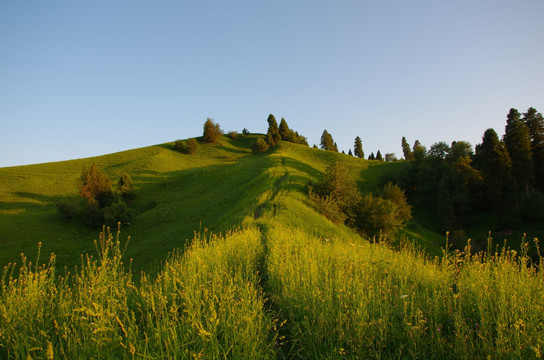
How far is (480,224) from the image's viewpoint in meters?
43.1

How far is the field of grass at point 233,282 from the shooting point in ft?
11.6

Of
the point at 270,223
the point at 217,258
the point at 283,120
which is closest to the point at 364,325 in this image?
the point at 217,258

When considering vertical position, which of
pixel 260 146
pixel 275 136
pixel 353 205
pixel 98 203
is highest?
pixel 275 136

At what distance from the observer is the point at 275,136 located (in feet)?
244

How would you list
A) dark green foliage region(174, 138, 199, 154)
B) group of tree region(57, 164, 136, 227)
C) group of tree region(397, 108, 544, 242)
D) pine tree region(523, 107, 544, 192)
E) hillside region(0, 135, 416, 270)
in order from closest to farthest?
1. hillside region(0, 135, 416, 270)
2. group of tree region(57, 164, 136, 227)
3. group of tree region(397, 108, 544, 242)
4. pine tree region(523, 107, 544, 192)
5. dark green foliage region(174, 138, 199, 154)

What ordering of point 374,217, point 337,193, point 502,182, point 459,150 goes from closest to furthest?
point 337,193 → point 374,217 → point 502,182 → point 459,150

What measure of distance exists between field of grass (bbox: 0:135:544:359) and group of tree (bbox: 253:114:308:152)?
1671cm

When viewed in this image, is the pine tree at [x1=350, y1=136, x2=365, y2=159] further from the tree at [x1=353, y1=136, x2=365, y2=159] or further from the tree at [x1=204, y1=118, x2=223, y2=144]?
the tree at [x1=204, y1=118, x2=223, y2=144]

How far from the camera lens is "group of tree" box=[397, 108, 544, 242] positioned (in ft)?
125

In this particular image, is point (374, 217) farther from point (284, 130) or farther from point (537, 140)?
point (284, 130)

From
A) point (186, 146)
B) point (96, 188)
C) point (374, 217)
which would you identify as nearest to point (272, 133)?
point (186, 146)

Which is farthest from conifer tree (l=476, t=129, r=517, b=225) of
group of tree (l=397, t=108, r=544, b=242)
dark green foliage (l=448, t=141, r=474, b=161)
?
dark green foliage (l=448, t=141, r=474, b=161)

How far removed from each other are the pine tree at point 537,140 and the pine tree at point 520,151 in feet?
8.59

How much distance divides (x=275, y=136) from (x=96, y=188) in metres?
49.9
